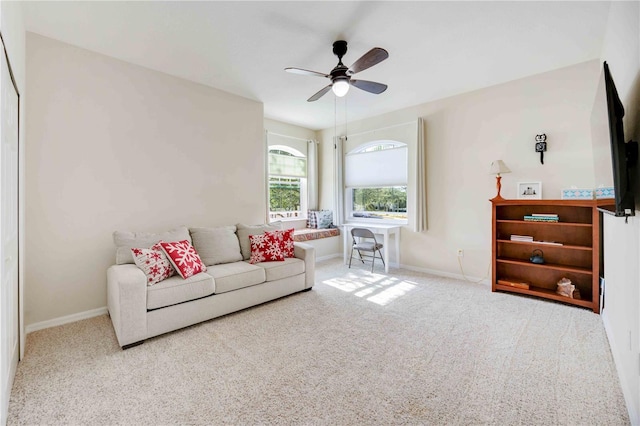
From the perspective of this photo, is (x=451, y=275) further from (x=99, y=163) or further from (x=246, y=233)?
(x=99, y=163)

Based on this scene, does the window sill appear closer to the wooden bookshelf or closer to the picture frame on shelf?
the wooden bookshelf

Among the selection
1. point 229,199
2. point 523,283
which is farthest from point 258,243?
point 523,283

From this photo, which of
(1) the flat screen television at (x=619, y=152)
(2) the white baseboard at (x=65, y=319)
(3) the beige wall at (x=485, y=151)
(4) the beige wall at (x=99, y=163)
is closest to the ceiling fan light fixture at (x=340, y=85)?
(3) the beige wall at (x=485, y=151)

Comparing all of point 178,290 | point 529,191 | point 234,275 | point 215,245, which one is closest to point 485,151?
point 529,191

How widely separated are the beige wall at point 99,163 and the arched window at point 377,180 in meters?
2.66

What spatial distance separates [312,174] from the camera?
6016 millimetres

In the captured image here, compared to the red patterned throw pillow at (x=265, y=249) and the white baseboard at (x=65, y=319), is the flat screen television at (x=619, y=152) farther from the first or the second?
the white baseboard at (x=65, y=319)

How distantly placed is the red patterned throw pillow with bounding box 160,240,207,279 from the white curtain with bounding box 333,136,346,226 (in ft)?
10.6

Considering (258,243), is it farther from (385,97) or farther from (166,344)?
(385,97)

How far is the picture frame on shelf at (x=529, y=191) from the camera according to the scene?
3.49m

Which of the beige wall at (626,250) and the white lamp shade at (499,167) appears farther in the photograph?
the white lamp shade at (499,167)

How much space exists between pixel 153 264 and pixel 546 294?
13.8 ft

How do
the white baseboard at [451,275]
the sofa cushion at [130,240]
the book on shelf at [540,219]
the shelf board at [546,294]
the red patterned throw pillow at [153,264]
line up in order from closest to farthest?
1. the red patterned throw pillow at [153,264]
2. the sofa cushion at [130,240]
3. the shelf board at [546,294]
4. the book on shelf at [540,219]
5. the white baseboard at [451,275]

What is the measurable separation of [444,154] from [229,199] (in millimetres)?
3303
